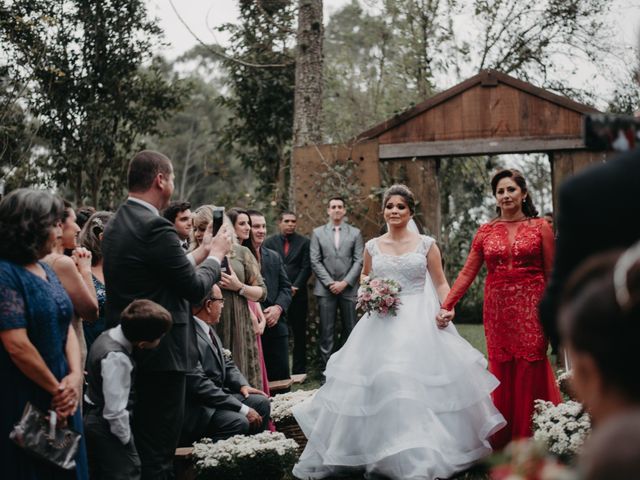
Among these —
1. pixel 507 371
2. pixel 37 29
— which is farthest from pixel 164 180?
pixel 37 29

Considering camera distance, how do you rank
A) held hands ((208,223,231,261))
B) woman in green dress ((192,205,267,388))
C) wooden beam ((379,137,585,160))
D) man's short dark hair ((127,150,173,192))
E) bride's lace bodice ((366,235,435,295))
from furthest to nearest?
wooden beam ((379,137,585,160)) → woman in green dress ((192,205,267,388)) → bride's lace bodice ((366,235,435,295)) → held hands ((208,223,231,261)) → man's short dark hair ((127,150,173,192))

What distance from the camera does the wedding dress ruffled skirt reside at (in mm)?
5551

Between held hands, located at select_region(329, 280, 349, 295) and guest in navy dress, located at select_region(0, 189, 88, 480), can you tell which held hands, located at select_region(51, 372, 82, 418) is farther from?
held hands, located at select_region(329, 280, 349, 295)

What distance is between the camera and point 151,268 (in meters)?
4.35

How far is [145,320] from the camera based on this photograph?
4.14 metres

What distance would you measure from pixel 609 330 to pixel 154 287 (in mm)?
3314

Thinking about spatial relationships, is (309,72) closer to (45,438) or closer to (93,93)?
(93,93)

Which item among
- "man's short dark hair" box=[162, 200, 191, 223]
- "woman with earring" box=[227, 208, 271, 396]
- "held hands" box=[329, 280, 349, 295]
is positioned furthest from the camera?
"held hands" box=[329, 280, 349, 295]

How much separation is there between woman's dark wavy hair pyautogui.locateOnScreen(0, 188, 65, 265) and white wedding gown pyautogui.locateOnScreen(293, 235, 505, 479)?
294 centimetres

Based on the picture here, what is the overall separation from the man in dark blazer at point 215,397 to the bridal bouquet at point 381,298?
1.12 meters

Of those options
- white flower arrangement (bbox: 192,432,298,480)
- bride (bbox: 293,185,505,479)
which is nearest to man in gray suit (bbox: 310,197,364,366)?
bride (bbox: 293,185,505,479)

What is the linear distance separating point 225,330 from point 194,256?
7.24 feet

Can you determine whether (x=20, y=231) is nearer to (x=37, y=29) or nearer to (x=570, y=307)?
(x=570, y=307)

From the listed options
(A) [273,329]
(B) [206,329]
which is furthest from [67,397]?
(A) [273,329]
